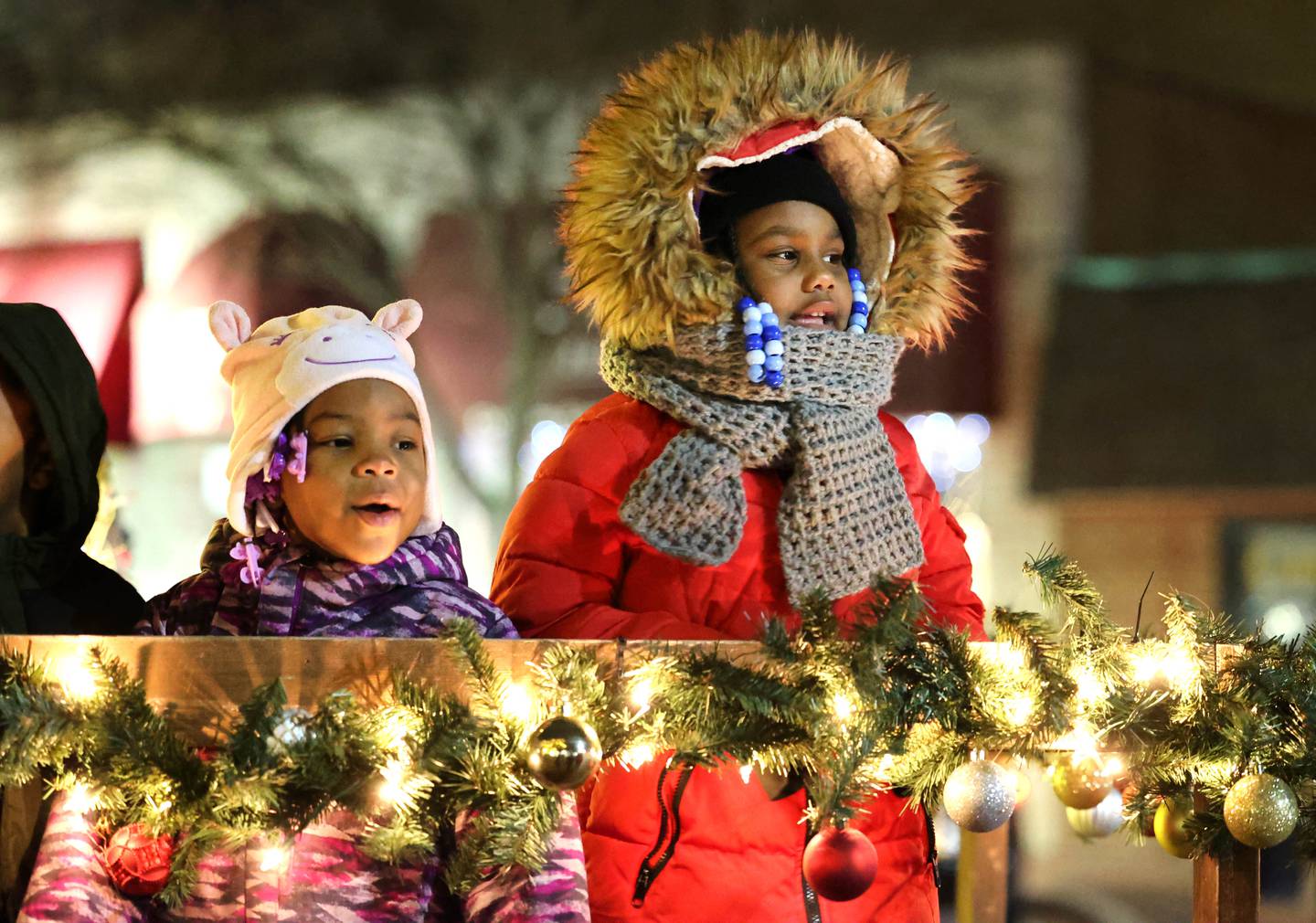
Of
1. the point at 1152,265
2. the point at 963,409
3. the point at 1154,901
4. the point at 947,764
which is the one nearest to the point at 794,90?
the point at 947,764

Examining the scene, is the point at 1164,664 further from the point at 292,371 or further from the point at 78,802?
the point at 78,802

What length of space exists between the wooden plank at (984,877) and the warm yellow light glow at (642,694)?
1.06 meters

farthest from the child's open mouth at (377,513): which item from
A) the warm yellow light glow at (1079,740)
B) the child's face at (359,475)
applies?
the warm yellow light glow at (1079,740)

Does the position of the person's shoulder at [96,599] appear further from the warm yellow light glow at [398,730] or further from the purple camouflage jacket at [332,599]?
the warm yellow light glow at [398,730]

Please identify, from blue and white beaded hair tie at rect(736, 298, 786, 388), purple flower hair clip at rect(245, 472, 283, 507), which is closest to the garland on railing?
purple flower hair clip at rect(245, 472, 283, 507)

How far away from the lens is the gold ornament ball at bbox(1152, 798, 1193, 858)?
84.0 inches

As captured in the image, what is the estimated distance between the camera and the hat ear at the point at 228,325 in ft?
7.77

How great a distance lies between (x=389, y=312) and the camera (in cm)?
240

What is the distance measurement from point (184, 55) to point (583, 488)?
9.97 m

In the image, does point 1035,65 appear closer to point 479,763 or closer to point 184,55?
point 184,55

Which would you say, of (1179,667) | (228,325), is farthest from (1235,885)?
(228,325)

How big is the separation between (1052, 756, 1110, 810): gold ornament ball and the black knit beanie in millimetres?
957

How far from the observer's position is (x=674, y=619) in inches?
90.0

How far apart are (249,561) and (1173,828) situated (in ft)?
4.37
